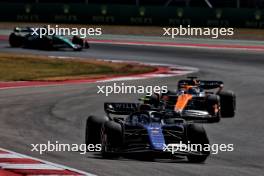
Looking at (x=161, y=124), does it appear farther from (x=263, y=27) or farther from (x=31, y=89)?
(x=263, y=27)

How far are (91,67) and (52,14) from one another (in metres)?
21.6

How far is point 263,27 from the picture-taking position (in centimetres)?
4875

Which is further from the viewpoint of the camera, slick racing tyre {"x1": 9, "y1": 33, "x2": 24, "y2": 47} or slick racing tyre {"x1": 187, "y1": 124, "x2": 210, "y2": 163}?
slick racing tyre {"x1": 9, "y1": 33, "x2": 24, "y2": 47}

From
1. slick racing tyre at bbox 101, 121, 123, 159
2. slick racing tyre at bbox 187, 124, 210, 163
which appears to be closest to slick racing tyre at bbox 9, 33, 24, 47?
slick racing tyre at bbox 101, 121, 123, 159

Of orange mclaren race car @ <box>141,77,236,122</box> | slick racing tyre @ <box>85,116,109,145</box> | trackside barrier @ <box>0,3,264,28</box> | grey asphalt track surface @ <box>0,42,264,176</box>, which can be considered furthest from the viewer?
trackside barrier @ <box>0,3,264,28</box>

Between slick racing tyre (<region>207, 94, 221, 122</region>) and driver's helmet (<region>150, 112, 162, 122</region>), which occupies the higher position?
driver's helmet (<region>150, 112, 162, 122</region>)

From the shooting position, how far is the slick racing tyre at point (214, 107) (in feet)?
59.2

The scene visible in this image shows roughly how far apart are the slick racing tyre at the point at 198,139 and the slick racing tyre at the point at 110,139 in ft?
3.88

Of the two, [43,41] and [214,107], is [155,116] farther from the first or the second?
[43,41]

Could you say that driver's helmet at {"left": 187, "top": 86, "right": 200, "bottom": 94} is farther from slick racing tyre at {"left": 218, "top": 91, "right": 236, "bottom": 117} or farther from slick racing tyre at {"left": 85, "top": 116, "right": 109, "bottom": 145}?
slick racing tyre at {"left": 85, "top": 116, "right": 109, "bottom": 145}

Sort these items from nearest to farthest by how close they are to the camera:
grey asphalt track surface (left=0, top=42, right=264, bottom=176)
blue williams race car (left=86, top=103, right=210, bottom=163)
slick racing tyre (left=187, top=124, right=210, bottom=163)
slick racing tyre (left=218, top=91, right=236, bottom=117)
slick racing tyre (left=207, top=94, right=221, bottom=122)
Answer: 1. grey asphalt track surface (left=0, top=42, right=264, bottom=176)
2. slick racing tyre (left=187, top=124, right=210, bottom=163)
3. blue williams race car (left=86, top=103, right=210, bottom=163)
4. slick racing tyre (left=207, top=94, right=221, bottom=122)
5. slick racing tyre (left=218, top=91, right=236, bottom=117)

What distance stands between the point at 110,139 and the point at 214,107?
507 cm

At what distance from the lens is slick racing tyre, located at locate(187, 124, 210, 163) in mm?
13133

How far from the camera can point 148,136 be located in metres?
13.8
